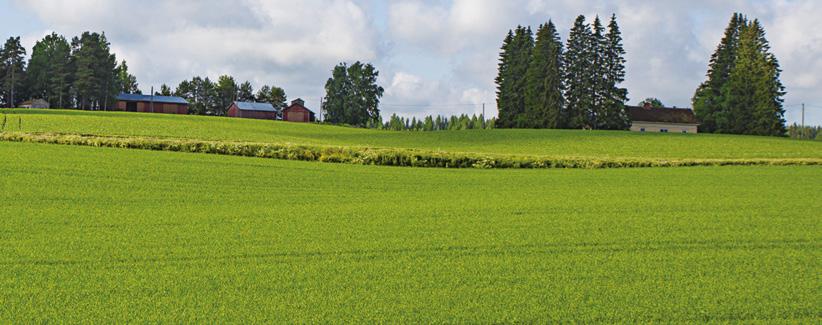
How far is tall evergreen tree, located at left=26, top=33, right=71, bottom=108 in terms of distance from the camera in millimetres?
95125

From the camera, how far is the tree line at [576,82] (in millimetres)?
66125

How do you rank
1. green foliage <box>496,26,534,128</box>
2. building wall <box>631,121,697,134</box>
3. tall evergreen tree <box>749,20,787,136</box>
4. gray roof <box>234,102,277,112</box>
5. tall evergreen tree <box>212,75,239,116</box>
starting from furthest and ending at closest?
tall evergreen tree <box>212,75,239,116</box>
gray roof <box>234,102,277,112</box>
building wall <box>631,121,697,134</box>
green foliage <box>496,26,534,128</box>
tall evergreen tree <box>749,20,787,136</box>

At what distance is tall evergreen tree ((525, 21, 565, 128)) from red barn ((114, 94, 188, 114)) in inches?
2240

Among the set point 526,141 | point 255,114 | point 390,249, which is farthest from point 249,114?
point 390,249

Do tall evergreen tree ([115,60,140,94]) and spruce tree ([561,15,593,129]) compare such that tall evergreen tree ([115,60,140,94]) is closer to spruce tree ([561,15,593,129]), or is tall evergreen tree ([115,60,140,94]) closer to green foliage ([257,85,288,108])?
green foliage ([257,85,288,108])

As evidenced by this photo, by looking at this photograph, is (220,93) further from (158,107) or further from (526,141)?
(526,141)

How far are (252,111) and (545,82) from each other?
50116 millimetres

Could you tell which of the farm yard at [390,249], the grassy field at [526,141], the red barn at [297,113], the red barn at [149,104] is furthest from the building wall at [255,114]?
the farm yard at [390,249]

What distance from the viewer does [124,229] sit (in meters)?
10.3

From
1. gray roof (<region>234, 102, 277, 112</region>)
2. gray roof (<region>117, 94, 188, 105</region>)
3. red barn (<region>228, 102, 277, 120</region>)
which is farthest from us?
gray roof (<region>117, 94, 188, 105</region>)

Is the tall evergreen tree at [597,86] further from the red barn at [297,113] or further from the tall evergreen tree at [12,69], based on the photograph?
the tall evergreen tree at [12,69]

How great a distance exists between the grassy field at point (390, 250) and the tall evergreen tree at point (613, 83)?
4953 centimetres

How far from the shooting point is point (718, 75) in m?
71.1

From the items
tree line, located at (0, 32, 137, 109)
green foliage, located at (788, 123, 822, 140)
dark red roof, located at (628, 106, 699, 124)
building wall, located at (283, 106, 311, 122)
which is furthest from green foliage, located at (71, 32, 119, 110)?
green foliage, located at (788, 123, 822, 140)
